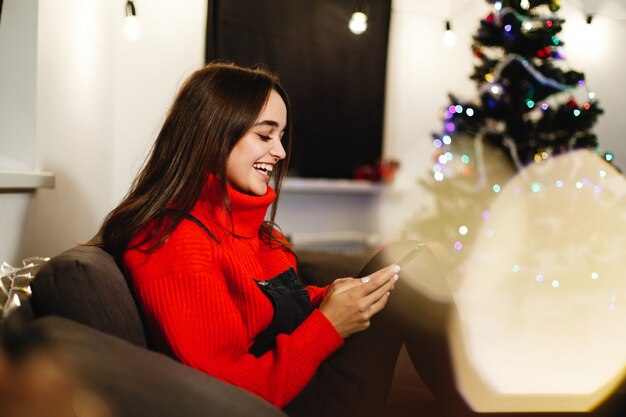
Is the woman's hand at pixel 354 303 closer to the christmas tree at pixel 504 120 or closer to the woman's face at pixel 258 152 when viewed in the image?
the woman's face at pixel 258 152

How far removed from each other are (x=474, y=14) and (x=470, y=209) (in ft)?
6.18

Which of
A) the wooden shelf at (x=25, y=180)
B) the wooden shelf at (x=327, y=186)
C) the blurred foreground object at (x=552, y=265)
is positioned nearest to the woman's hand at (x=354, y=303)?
the wooden shelf at (x=25, y=180)

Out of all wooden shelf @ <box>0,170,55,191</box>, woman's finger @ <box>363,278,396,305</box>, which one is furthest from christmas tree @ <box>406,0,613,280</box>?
wooden shelf @ <box>0,170,55,191</box>

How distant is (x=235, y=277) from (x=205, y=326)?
0.60 feet

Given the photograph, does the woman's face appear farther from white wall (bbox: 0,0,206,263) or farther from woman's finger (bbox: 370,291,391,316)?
white wall (bbox: 0,0,206,263)

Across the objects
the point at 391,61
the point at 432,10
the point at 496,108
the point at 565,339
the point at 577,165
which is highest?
the point at 432,10

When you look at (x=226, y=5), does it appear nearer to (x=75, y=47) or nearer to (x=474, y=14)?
(x=75, y=47)

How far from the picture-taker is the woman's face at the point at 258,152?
4.09 feet

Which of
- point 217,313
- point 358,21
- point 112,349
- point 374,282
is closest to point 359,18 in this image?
point 358,21

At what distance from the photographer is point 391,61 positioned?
427 centimetres

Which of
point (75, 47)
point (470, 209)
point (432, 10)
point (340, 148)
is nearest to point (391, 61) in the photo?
point (432, 10)

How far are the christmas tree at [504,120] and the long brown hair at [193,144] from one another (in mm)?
2021

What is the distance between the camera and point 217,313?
0.98 metres

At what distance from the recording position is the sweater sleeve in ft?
3.12
